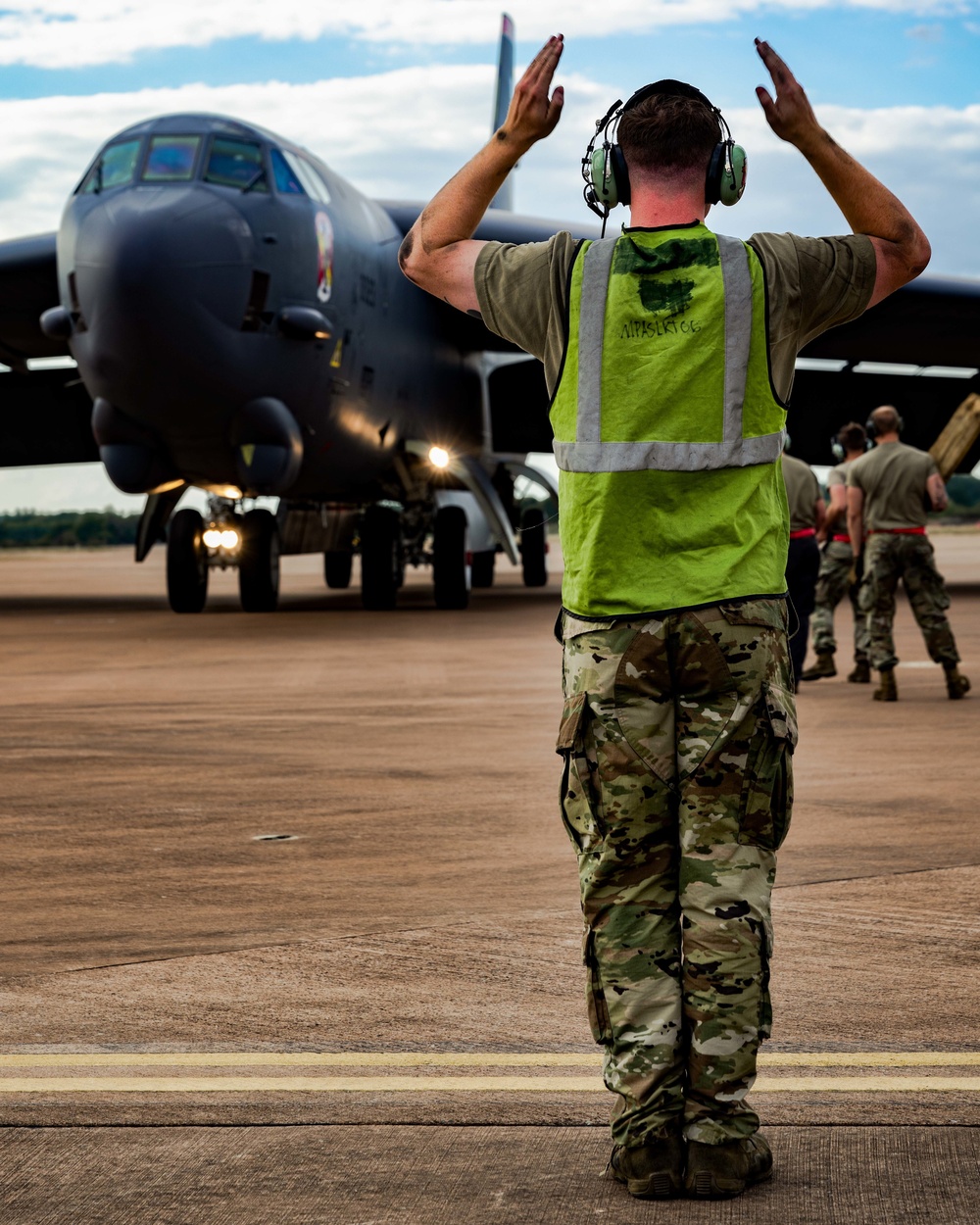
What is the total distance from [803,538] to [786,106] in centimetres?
731

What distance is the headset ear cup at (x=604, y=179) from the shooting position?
3061mm

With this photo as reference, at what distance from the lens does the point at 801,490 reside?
1012cm

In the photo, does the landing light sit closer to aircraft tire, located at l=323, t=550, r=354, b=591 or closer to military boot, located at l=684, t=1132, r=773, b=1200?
aircraft tire, located at l=323, t=550, r=354, b=591

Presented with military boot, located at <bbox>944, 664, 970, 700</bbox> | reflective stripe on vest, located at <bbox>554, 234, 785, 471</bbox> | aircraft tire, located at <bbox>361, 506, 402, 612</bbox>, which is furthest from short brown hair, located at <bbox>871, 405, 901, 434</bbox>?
aircraft tire, located at <bbox>361, 506, 402, 612</bbox>

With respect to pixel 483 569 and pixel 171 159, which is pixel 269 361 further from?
pixel 483 569

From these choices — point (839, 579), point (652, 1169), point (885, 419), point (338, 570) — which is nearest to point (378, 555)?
point (839, 579)

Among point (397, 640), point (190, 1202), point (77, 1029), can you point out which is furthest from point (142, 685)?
point (190, 1202)

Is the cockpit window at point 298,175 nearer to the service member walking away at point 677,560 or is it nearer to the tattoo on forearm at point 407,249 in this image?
the tattoo on forearm at point 407,249

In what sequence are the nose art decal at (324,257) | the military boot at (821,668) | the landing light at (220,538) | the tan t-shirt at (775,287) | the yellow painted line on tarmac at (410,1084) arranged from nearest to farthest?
the tan t-shirt at (775,287), the yellow painted line on tarmac at (410,1084), the military boot at (821,668), the nose art decal at (324,257), the landing light at (220,538)

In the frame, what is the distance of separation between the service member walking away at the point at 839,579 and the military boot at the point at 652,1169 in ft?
29.6

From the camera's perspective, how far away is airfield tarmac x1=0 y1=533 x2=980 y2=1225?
2.83 meters

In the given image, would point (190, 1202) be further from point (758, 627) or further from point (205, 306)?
point (205, 306)

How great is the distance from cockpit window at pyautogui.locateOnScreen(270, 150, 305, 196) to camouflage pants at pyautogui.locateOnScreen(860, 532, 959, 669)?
8373 mm

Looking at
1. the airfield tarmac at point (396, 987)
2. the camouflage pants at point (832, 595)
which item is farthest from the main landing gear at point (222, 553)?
the airfield tarmac at point (396, 987)
